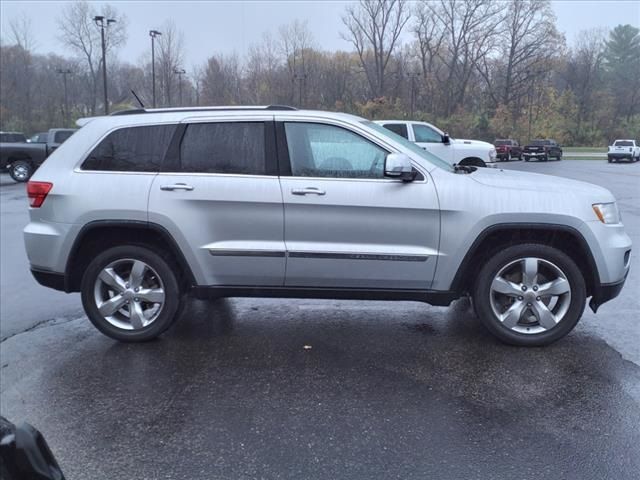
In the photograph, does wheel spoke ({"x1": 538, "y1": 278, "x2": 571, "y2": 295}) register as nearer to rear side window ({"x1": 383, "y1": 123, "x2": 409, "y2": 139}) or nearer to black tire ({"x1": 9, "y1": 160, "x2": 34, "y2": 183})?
rear side window ({"x1": 383, "y1": 123, "x2": 409, "y2": 139})

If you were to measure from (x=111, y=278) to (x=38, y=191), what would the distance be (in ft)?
3.00

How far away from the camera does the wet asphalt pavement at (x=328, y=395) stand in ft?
9.73

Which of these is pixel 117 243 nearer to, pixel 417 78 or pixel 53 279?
pixel 53 279

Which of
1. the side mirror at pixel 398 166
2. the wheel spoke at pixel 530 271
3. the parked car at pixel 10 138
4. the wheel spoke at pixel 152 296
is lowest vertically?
the wheel spoke at pixel 152 296

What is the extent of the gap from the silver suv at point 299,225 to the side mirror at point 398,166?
1cm

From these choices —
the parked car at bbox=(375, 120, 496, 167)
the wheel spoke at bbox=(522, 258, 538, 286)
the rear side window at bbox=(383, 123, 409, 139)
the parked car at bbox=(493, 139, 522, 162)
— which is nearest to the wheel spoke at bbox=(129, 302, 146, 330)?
the wheel spoke at bbox=(522, 258, 538, 286)

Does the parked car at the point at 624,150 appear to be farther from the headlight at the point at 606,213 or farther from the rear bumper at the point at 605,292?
the rear bumper at the point at 605,292

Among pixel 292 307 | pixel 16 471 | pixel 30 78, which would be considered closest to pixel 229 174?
pixel 292 307

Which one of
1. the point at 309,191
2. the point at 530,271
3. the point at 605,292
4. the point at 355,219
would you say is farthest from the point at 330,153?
the point at 605,292

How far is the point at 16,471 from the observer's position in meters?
1.21

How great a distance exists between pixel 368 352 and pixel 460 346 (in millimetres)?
754

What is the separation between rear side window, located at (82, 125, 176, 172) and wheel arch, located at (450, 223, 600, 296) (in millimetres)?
2563

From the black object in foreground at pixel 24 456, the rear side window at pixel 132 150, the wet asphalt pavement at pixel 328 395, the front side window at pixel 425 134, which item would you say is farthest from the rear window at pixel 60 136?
the black object in foreground at pixel 24 456

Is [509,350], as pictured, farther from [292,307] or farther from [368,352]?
[292,307]
